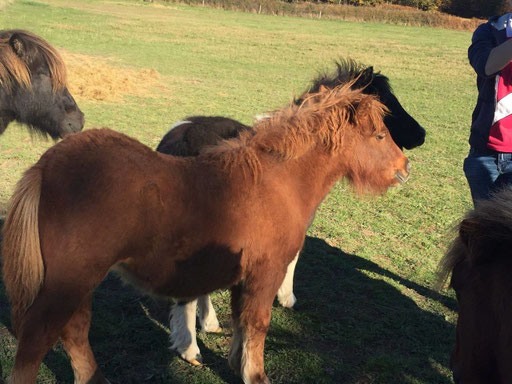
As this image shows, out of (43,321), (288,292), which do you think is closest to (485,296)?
(43,321)

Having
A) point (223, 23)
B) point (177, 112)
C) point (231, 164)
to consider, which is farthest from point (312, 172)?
point (223, 23)

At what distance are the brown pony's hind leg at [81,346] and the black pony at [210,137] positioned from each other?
74 cm

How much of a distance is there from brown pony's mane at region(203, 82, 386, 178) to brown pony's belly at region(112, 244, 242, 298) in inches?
24.3

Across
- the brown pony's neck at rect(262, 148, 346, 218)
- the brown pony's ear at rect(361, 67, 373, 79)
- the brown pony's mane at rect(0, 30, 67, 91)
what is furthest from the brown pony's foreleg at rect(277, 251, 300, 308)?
the brown pony's mane at rect(0, 30, 67, 91)

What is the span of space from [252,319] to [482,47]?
96.3 inches

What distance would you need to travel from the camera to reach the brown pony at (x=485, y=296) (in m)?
1.89

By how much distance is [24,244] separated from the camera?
8.64 feet

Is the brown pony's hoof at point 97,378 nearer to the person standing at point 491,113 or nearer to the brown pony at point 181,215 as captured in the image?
the brown pony at point 181,215

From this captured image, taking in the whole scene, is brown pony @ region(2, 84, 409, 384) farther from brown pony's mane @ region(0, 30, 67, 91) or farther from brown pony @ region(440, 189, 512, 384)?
brown pony's mane @ region(0, 30, 67, 91)

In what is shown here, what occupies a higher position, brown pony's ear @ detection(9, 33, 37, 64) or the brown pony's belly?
brown pony's ear @ detection(9, 33, 37, 64)

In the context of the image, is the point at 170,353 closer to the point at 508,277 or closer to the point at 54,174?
the point at 54,174

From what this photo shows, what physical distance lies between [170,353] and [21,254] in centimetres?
169

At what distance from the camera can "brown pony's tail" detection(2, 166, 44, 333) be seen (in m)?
2.63

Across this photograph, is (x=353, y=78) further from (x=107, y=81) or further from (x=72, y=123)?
(x=107, y=81)
